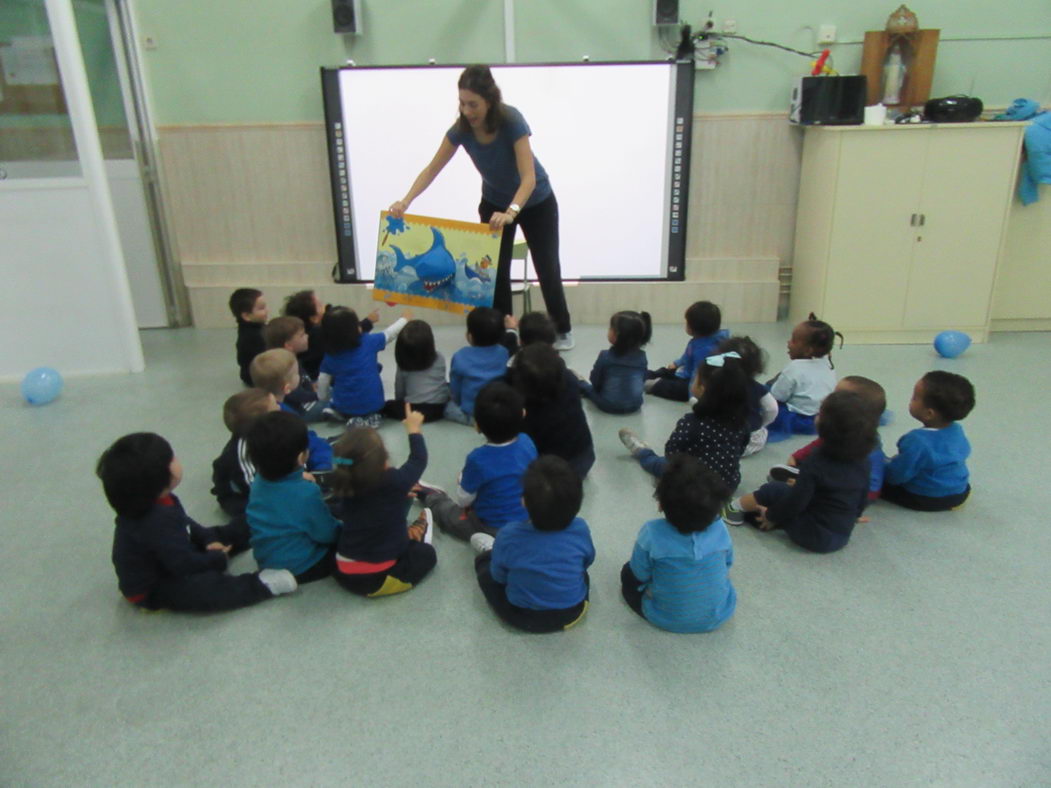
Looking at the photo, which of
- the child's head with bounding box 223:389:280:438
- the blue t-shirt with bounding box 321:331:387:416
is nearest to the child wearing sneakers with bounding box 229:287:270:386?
the blue t-shirt with bounding box 321:331:387:416

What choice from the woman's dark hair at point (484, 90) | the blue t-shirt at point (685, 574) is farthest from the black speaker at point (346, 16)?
the blue t-shirt at point (685, 574)

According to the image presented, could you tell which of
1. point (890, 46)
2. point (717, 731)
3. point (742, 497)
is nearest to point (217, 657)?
point (717, 731)

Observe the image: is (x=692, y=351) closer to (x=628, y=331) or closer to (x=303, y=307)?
(x=628, y=331)

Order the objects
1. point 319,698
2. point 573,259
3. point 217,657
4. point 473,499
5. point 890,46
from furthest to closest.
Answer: point 573,259
point 890,46
point 473,499
point 217,657
point 319,698

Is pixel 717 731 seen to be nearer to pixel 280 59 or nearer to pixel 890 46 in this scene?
pixel 890 46

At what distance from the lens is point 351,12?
4.48 m

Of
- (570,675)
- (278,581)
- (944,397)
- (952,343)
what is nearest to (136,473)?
(278,581)

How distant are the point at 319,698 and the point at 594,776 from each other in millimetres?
695

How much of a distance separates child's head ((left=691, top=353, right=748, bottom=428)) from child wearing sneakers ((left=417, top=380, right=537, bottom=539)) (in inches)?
23.5

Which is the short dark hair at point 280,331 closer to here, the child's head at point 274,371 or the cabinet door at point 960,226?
the child's head at point 274,371

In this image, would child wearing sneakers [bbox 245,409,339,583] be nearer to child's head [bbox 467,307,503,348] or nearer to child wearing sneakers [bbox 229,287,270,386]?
child's head [bbox 467,307,503,348]

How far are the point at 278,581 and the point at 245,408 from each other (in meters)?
0.59

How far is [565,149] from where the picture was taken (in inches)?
188

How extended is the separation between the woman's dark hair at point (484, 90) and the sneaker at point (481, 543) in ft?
6.70
